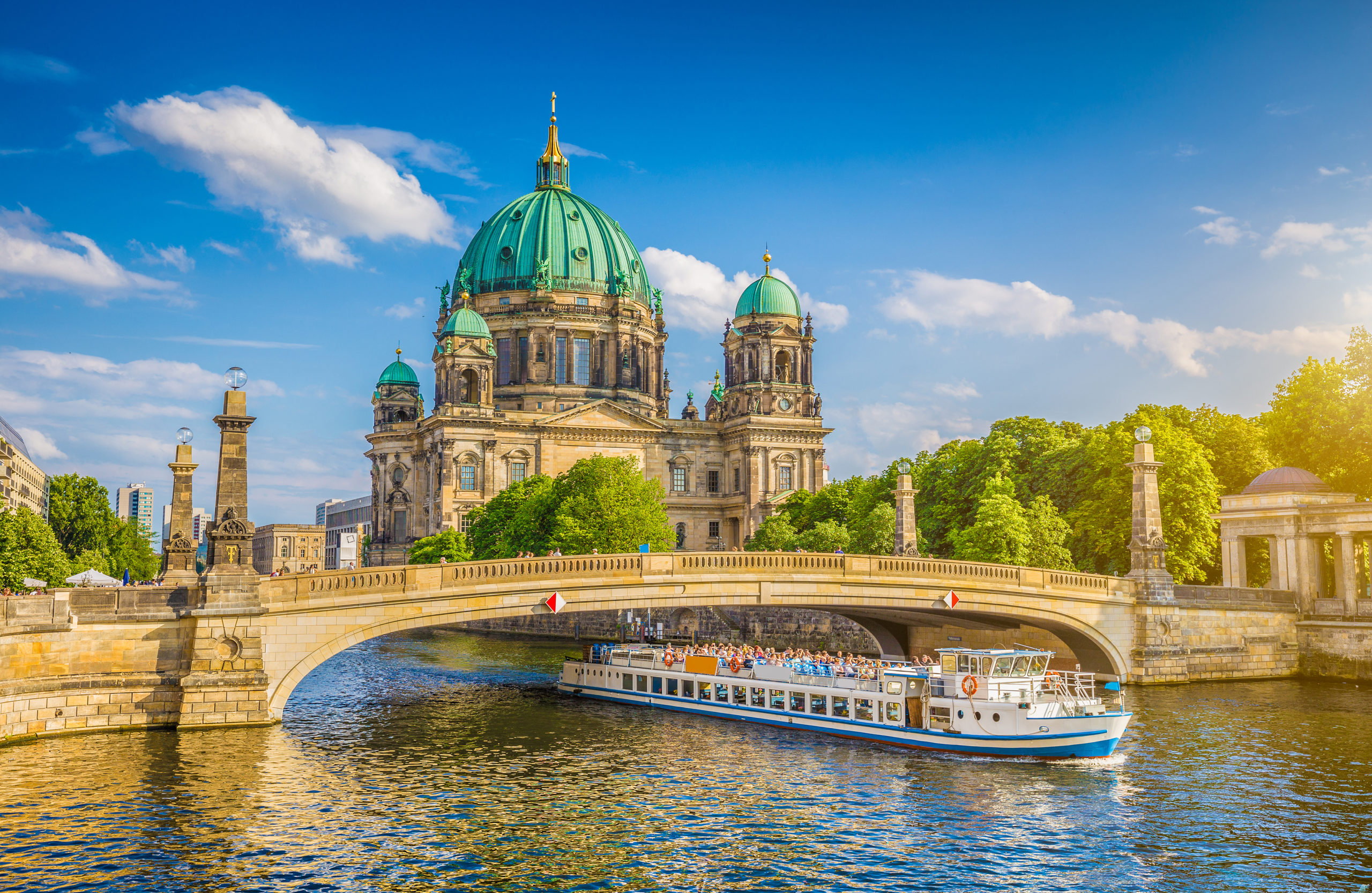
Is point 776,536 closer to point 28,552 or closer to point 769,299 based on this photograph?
point 769,299

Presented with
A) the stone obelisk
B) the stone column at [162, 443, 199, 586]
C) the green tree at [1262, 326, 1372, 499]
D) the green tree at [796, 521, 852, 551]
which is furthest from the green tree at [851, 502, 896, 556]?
the stone obelisk

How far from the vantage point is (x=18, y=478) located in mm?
116125

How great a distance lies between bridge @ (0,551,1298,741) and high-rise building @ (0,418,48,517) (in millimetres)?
54616

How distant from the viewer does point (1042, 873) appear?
23609 mm

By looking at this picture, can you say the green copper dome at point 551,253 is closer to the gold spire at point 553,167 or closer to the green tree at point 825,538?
the gold spire at point 553,167

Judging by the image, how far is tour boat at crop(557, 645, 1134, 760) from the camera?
3500cm

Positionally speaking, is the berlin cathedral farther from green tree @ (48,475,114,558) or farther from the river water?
the river water

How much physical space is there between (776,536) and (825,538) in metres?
10.0

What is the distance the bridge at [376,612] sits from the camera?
33688mm

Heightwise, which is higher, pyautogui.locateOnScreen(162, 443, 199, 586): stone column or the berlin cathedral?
the berlin cathedral

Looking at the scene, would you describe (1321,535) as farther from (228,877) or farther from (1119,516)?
(228,877)

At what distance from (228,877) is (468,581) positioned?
16.0m

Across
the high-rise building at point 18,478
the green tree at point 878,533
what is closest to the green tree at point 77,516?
the high-rise building at point 18,478

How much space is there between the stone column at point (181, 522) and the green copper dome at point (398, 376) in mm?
70936
